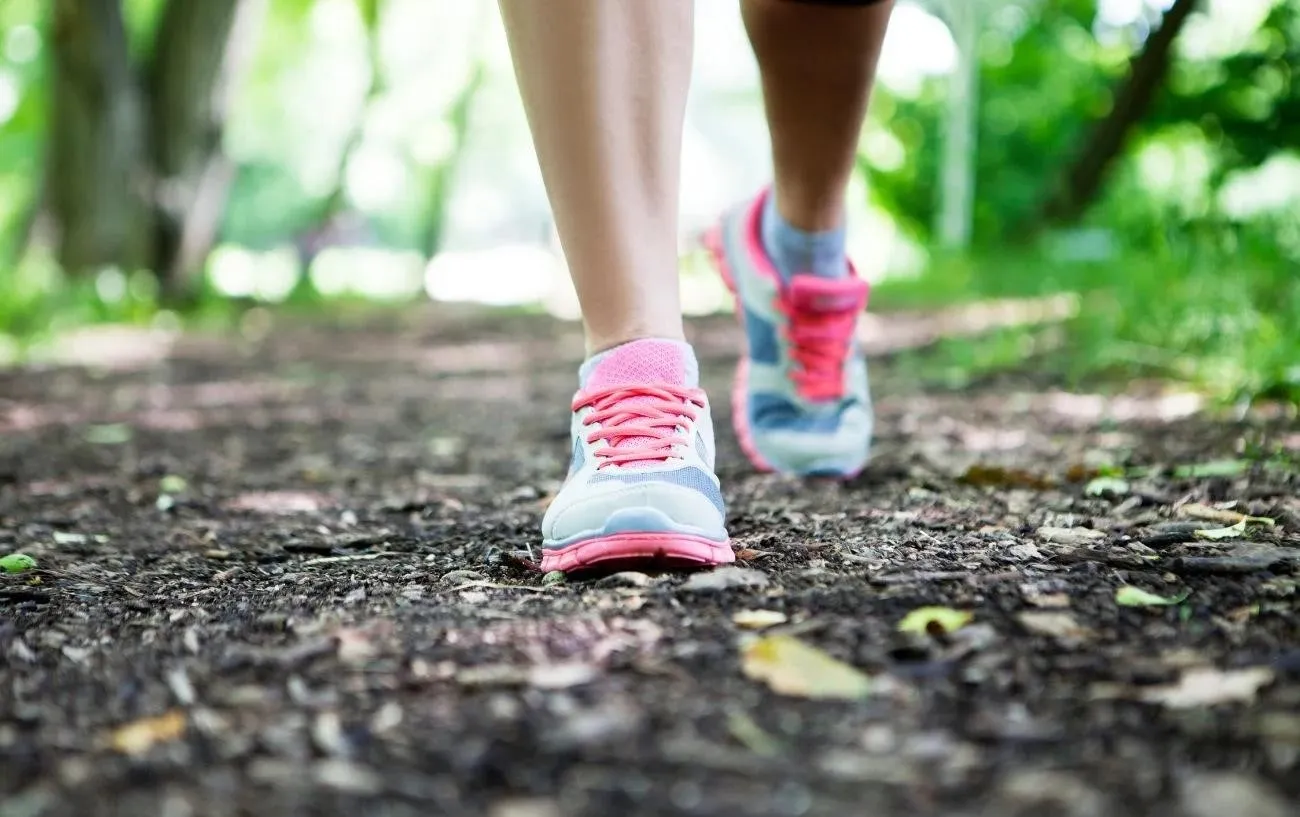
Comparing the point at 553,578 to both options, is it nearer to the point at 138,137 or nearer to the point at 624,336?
the point at 624,336

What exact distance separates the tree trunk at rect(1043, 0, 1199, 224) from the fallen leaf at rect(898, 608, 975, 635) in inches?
207

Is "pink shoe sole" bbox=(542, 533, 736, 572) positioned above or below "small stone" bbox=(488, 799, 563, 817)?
above

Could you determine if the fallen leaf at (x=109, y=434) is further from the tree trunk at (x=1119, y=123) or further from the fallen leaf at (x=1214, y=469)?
the tree trunk at (x=1119, y=123)

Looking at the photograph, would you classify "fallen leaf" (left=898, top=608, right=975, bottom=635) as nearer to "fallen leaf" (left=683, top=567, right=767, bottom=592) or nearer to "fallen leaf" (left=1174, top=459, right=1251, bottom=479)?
"fallen leaf" (left=683, top=567, right=767, bottom=592)

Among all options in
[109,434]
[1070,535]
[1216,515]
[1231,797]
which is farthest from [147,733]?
[109,434]

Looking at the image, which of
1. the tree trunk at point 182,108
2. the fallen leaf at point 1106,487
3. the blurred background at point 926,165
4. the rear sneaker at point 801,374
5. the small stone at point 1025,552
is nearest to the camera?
the small stone at point 1025,552

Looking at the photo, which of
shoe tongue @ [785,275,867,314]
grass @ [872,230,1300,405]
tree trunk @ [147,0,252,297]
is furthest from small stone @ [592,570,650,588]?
tree trunk @ [147,0,252,297]

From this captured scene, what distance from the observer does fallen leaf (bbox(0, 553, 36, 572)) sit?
156 cm

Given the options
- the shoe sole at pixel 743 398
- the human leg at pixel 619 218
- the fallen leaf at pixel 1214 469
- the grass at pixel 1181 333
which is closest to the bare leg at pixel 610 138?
the human leg at pixel 619 218

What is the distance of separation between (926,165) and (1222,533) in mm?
15326

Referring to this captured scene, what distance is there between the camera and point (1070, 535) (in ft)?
5.04

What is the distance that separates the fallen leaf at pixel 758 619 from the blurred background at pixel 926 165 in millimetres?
1876

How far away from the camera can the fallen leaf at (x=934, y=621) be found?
1120 mm

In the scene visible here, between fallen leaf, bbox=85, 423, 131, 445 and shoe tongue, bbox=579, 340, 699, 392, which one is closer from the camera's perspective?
shoe tongue, bbox=579, 340, 699, 392
